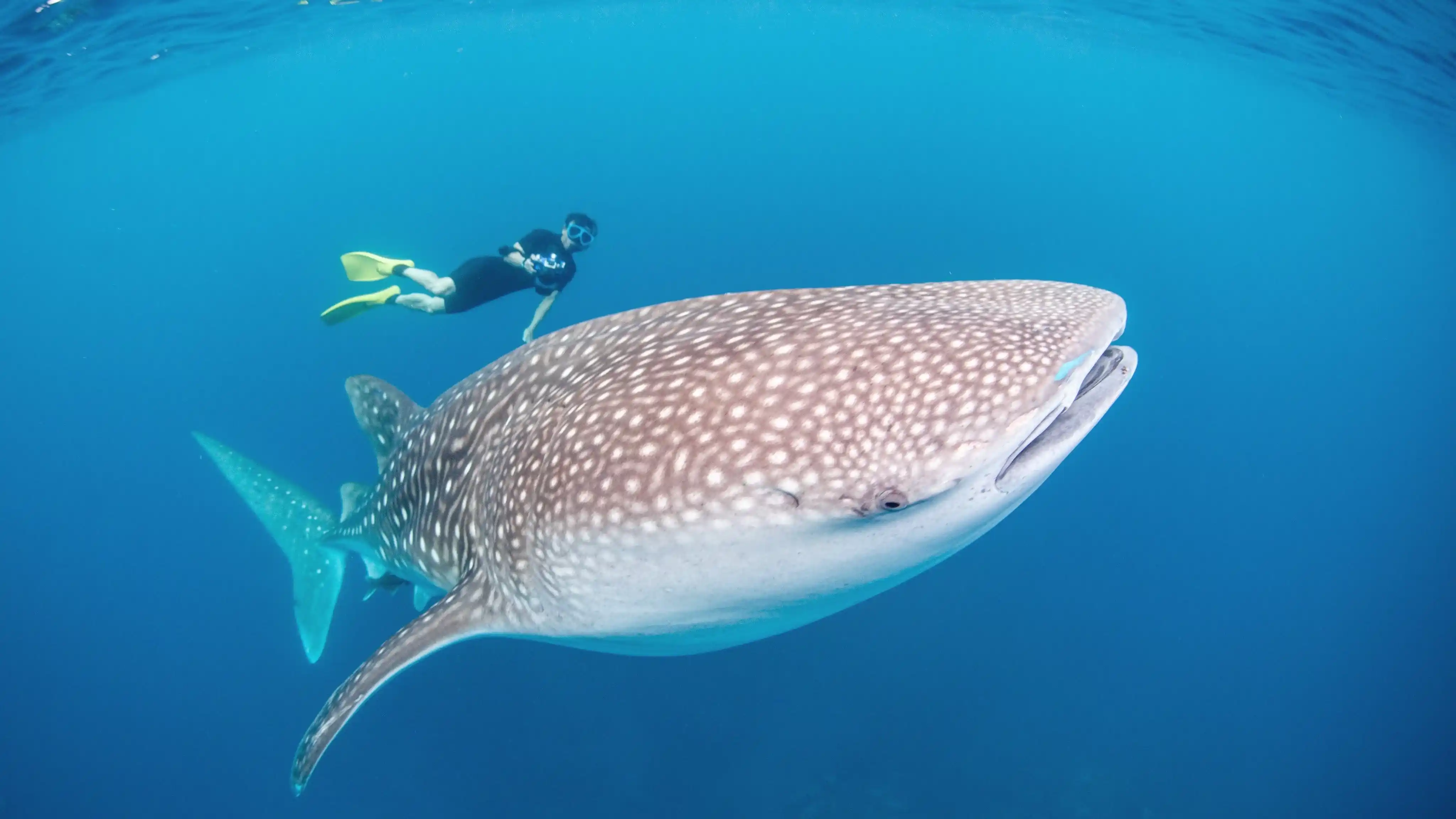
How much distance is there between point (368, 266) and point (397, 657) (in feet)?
26.1

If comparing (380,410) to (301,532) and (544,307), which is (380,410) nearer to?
(301,532)

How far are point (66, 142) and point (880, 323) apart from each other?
60.3 metres

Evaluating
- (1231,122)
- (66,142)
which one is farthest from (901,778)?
(1231,122)

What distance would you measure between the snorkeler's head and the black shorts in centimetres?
95

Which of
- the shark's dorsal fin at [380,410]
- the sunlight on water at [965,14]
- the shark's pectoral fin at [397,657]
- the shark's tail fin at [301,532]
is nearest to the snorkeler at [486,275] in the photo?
the shark's tail fin at [301,532]

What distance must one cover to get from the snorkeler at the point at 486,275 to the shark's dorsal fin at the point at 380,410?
3.85m

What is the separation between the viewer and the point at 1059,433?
78.7 inches

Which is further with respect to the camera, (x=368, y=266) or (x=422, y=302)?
(x=422, y=302)

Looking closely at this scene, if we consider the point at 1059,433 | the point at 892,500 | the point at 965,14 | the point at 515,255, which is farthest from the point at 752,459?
the point at 965,14

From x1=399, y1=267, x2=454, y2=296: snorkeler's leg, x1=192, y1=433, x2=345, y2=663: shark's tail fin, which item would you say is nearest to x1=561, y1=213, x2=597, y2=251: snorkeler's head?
x1=399, y1=267, x2=454, y2=296: snorkeler's leg

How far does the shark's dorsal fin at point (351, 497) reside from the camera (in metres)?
5.27

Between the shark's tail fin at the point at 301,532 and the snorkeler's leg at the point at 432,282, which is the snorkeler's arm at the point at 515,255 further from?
the shark's tail fin at the point at 301,532

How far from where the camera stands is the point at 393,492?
431 centimetres

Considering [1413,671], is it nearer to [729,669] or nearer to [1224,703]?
[1224,703]
